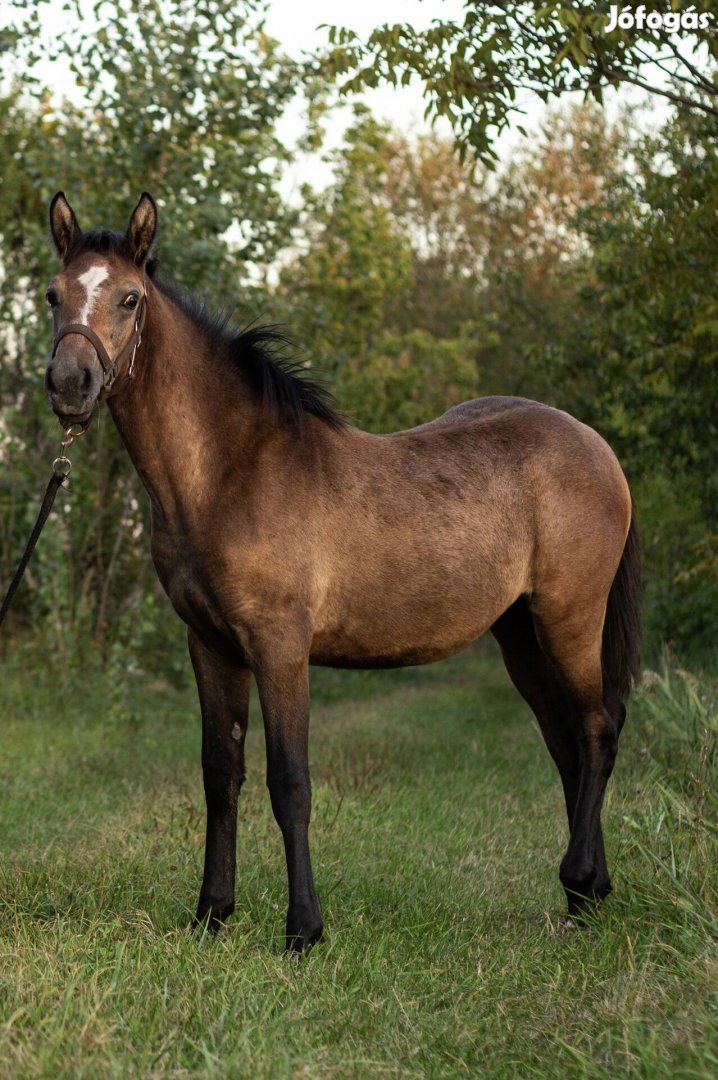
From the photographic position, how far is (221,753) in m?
4.80

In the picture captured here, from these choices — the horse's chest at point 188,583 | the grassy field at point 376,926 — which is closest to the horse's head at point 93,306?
the horse's chest at point 188,583

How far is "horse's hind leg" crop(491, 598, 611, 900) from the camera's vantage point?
5469mm

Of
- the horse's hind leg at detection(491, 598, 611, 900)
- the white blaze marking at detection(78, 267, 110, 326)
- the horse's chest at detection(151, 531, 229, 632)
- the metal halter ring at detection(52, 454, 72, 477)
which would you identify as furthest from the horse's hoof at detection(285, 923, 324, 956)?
the white blaze marking at detection(78, 267, 110, 326)

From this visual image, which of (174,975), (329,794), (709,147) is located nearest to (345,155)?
(709,147)

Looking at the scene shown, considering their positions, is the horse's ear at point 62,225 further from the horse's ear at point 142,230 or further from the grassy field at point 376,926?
the grassy field at point 376,926

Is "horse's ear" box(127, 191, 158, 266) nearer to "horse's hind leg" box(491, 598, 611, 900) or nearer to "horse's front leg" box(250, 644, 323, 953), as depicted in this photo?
"horse's front leg" box(250, 644, 323, 953)

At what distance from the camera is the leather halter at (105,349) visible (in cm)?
411

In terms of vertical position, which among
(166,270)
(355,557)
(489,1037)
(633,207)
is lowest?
(489,1037)

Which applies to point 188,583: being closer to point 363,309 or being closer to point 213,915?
point 213,915

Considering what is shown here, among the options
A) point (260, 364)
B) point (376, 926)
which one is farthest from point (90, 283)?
point (376, 926)

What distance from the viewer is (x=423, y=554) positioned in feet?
15.9

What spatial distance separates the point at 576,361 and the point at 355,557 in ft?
27.8

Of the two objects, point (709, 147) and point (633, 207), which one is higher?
point (633, 207)

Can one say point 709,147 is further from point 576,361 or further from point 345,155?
point 345,155
